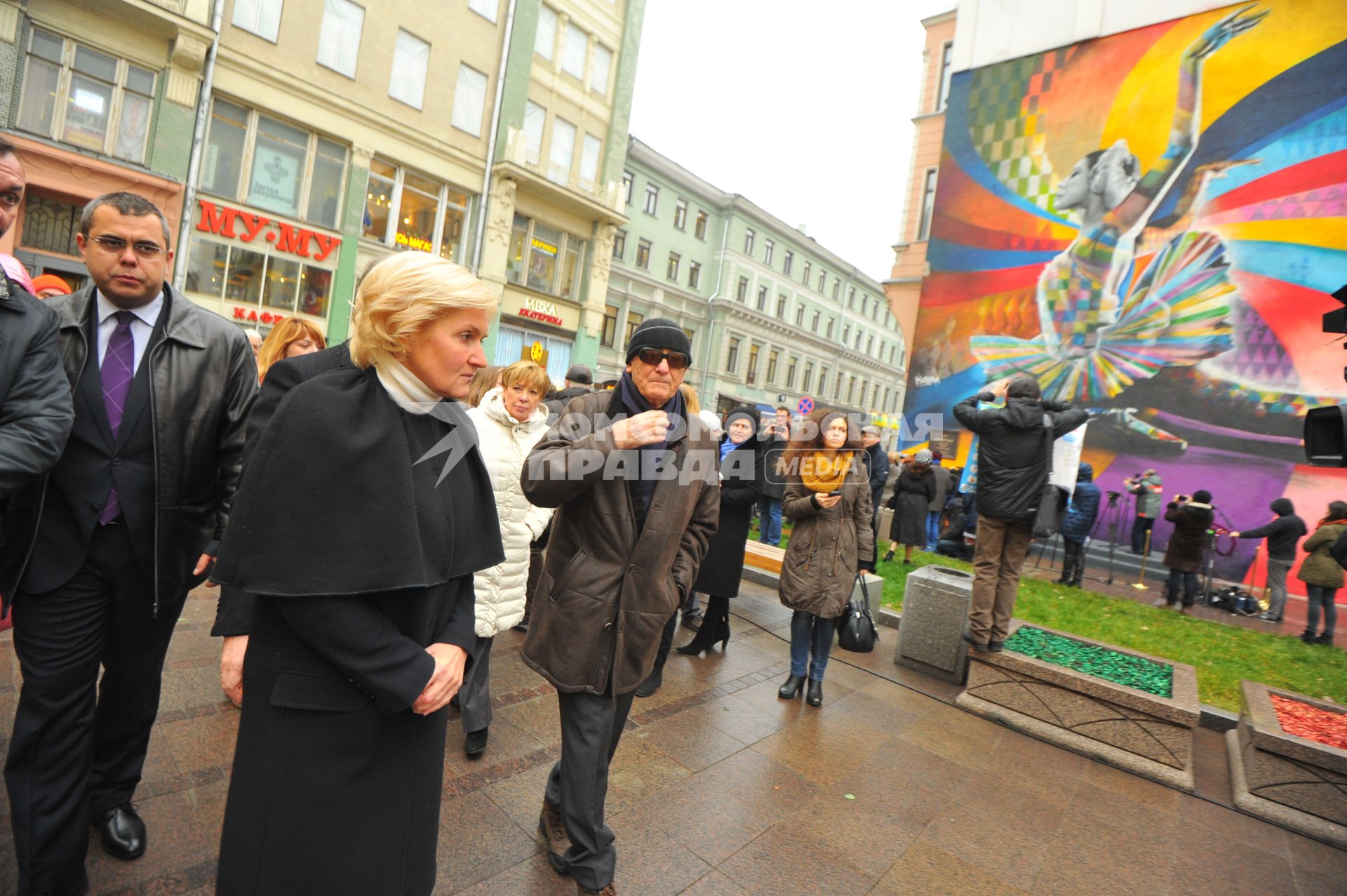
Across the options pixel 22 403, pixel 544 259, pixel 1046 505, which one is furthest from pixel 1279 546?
pixel 544 259

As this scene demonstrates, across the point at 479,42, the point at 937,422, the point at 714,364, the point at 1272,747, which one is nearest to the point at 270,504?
the point at 1272,747

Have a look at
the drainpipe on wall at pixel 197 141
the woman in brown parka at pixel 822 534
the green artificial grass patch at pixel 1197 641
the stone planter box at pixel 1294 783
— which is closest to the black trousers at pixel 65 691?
the woman in brown parka at pixel 822 534

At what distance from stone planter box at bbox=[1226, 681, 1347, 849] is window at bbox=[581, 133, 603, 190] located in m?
25.3

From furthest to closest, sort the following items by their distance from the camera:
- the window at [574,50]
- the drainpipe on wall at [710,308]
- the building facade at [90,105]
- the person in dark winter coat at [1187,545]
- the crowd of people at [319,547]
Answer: the drainpipe on wall at [710,308]
the window at [574,50]
the building facade at [90,105]
the person in dark winter coat at [1187,545]
the crowd of people at [319,547]

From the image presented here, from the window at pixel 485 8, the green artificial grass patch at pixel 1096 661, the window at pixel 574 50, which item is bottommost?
the green artificial grass patch at pixel 1096 661

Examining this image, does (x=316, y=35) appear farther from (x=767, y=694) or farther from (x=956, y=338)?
(x=767, y=694)

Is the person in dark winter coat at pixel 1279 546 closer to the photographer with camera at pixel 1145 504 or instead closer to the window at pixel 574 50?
the photographer with camera at pixel 1145 504

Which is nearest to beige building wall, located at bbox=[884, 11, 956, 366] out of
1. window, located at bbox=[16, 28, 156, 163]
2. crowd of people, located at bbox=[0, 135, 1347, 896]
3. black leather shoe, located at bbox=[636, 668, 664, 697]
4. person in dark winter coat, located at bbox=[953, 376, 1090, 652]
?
person in dark winter coat, located at bbox=[953, 376, 1090, 652]

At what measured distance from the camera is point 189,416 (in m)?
2.41

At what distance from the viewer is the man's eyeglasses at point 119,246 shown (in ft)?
7.41

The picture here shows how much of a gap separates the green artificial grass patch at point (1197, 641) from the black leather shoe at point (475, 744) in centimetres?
544

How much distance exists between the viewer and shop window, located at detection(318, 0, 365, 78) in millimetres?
18516

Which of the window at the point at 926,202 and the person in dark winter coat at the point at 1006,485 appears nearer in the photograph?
the person in dark winter coat at the point at 1006,485

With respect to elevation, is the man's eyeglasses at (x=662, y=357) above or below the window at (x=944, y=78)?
below
